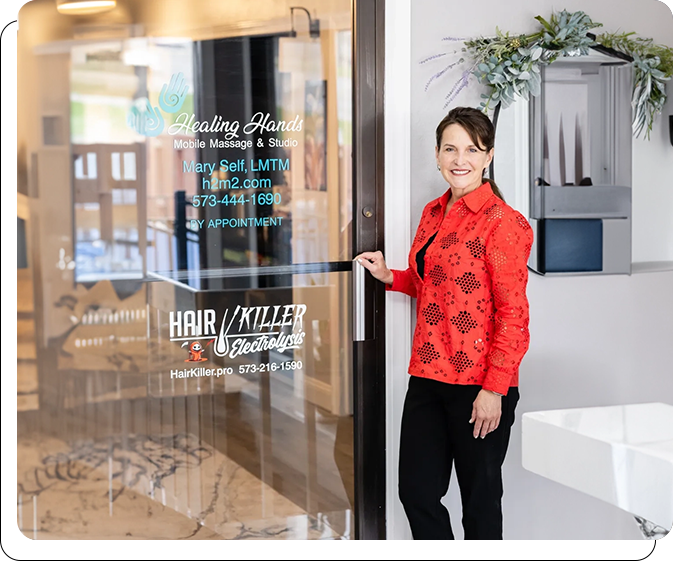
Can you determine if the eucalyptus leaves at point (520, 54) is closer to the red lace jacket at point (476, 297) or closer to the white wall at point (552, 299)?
the white wall at point (552, 299)

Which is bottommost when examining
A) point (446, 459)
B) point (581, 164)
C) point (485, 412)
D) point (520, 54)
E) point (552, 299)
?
point (446, 459)

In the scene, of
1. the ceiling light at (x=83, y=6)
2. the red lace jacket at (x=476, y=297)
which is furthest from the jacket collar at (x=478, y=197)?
the ceiling light at (x=83, y=6)

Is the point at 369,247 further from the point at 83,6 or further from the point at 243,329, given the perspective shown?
the point at 83,6

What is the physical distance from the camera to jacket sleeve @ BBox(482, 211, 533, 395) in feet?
6.54

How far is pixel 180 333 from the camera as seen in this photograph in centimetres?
232

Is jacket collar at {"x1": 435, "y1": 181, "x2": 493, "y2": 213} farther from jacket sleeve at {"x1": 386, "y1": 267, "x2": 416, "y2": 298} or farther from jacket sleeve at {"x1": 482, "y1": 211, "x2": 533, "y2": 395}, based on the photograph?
jacket sleeve at {"x1": 386, "y1": 267, "x2": 416, "y2": 298}

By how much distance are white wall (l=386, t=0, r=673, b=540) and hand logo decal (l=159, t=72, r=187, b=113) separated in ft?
1.96

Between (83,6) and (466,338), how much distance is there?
1330 millimetres

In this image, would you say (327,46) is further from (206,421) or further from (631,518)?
(631,518)

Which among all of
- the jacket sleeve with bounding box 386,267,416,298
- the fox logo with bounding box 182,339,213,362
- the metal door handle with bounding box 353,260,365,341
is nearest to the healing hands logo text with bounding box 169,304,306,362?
the fox logo with bounding box 182,339,213,362

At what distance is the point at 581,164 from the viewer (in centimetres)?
253

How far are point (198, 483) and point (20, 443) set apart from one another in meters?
0.50

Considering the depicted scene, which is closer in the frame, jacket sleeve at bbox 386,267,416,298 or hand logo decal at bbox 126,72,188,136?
hand logo decal at bbox 126,72,188,136

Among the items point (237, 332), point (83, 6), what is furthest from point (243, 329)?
point (83, 6)
